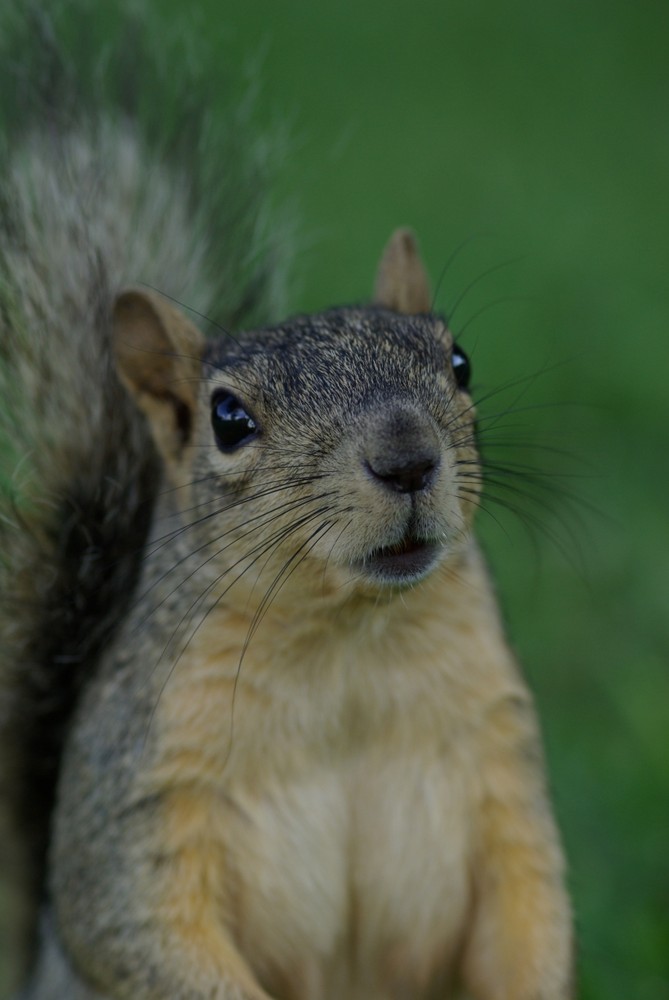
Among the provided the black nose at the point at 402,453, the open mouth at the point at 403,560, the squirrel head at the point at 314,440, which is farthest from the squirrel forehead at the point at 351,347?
the open mouth at the point at 403,560

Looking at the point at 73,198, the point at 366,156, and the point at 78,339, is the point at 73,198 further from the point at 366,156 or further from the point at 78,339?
the point at 366,156

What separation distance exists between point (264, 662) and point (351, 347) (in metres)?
0.48

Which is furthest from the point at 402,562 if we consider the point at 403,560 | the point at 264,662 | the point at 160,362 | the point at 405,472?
the point at 160,362

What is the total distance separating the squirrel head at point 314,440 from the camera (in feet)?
6.48

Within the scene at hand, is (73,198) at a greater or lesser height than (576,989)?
greater

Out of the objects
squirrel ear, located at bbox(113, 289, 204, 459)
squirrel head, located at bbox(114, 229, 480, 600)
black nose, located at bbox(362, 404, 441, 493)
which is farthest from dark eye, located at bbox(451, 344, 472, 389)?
squirrel ear, located at bbox(113, 289, 204, 459)

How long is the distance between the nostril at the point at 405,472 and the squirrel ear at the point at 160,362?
0.53 meters

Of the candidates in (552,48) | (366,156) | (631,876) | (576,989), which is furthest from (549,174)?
(576,989)

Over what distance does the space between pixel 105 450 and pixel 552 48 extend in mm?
5292

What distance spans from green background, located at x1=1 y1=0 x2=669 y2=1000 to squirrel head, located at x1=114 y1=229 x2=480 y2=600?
0.71 ft

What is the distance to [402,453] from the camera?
6.35 ft

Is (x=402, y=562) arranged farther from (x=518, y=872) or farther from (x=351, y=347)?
(x=518, y=872)

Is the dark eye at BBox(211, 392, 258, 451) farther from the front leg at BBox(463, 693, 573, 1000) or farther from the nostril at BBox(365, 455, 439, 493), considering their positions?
the front leg at BBox(463, 693, 573, 1000)

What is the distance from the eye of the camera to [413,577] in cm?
203
